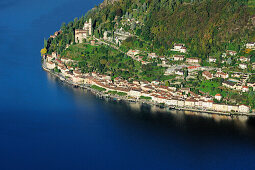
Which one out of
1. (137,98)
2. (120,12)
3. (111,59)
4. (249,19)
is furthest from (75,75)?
(249,19)

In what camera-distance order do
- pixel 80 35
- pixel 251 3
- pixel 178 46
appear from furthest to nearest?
pixel 80 35
pixel 251 3
pixel 178 46

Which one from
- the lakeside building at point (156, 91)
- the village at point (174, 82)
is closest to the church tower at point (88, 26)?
the village at point (174, 82)

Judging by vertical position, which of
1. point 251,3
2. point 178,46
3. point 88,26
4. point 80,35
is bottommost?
point 178,46

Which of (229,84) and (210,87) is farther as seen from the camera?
(210,87)

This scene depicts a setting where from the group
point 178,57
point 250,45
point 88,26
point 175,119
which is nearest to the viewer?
point 175,119

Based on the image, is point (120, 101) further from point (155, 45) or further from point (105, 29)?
point (105, 29)

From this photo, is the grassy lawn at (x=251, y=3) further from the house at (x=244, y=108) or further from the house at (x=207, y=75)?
the house at (x=244, y=108)

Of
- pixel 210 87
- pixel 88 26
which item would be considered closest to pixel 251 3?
pixel 210 87

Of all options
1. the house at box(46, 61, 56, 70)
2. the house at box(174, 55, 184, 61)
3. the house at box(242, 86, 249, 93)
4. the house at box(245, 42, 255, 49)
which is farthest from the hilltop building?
the house at box(242, 86, 249, 93)

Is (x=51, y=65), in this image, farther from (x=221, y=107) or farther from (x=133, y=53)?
(x=221, y=107)

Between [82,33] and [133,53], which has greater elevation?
[82,33]
